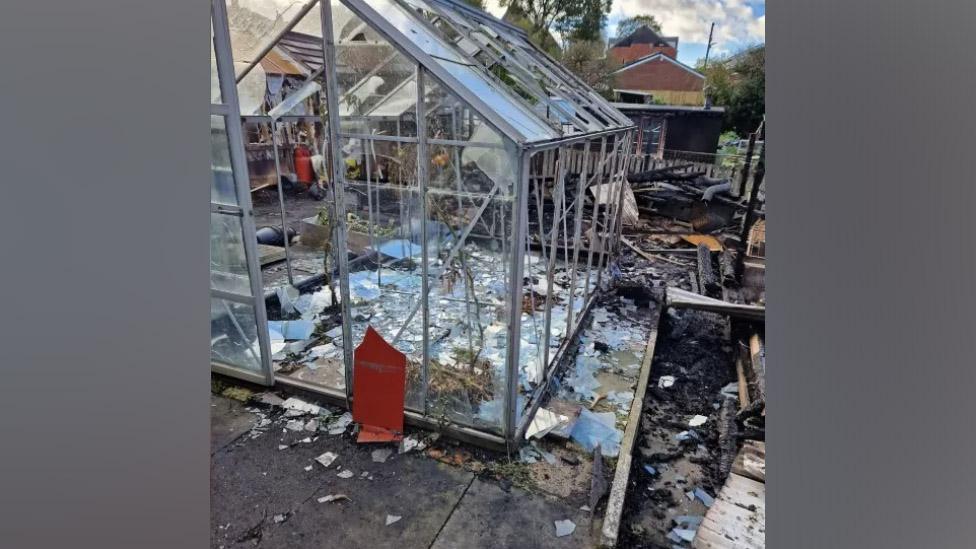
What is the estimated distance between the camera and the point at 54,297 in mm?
553

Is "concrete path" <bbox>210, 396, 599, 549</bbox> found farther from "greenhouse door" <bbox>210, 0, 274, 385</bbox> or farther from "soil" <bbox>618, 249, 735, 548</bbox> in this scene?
"greenhouse door" <bbox>210, 0, 274, 385</bbox>

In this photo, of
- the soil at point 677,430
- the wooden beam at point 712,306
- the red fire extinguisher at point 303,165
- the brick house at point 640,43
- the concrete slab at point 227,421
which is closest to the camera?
the soil at point 677,430

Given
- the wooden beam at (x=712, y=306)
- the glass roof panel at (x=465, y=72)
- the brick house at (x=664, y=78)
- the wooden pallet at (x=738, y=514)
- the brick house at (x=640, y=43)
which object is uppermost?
the brick house at (x=640, y=43)

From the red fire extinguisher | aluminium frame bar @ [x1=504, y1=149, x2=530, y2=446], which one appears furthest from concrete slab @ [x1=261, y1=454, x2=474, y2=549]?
the red fire extinguisher

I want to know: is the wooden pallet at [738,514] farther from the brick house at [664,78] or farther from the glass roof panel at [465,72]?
the brick house at [664,78]

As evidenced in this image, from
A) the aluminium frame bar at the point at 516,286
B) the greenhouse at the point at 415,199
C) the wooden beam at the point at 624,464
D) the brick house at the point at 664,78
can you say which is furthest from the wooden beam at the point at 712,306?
the brick house at the point at 664,78

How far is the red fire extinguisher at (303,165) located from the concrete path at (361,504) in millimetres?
9706

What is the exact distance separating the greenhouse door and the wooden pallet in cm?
385

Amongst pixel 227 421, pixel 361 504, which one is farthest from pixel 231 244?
pixel 361 504

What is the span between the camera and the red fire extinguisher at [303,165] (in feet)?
41.0

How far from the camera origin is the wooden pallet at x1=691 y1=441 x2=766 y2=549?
309 cm

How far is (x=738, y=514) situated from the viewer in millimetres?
3293
